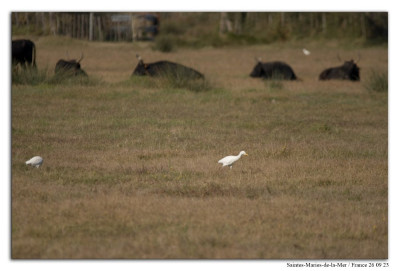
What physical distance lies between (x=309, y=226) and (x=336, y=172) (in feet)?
7.23

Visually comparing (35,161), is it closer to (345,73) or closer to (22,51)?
(22,51)

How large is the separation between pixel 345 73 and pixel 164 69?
592 cm

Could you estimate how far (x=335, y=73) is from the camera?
64.6ft

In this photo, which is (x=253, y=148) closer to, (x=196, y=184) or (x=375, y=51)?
(x=196, y=184)

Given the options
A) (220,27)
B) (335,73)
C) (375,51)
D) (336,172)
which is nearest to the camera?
(336,172)

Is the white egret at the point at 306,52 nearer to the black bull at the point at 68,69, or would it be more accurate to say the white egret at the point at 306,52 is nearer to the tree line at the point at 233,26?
the tree line at the point at 233,26

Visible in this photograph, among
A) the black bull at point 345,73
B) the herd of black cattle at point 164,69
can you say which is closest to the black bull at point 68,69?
the herd of black cattle at point 164,69

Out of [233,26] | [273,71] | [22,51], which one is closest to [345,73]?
[273,71]

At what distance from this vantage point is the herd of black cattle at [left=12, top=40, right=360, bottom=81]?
1597 centimetres

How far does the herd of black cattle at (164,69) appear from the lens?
16.0 metres

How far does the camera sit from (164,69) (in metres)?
17.5

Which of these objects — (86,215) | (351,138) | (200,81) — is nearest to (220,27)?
(200,81)

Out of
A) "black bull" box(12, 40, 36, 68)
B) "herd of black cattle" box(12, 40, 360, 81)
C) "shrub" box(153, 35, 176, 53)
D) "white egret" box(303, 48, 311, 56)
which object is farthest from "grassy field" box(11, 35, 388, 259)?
"white egret" box(303, 48, 311, 56)
